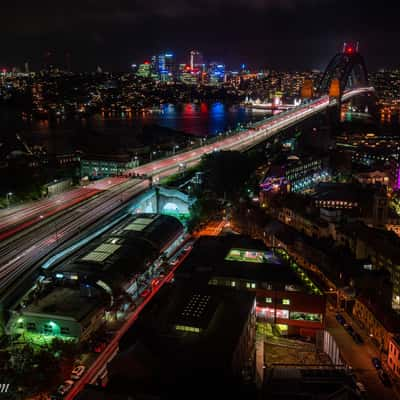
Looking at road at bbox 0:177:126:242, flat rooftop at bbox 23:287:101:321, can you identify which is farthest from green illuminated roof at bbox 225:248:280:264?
road at bbox 0:177:126:242

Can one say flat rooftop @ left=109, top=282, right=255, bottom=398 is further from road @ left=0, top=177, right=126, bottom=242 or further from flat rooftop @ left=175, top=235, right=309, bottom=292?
road @ left=0, top=177, right=126, bottom=242

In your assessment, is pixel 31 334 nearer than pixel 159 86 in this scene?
Yes

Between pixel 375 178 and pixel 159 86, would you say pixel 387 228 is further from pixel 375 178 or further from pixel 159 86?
pixel 159 86

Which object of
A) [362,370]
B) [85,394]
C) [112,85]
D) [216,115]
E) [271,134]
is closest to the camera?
[85,394]

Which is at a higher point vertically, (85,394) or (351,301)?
(85,394)

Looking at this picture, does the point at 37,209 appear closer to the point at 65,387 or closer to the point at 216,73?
the point at 65,387

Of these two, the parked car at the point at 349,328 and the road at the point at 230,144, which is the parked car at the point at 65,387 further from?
the road at the point at 230,144

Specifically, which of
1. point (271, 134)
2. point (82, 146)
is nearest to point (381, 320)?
point (271, 134)
